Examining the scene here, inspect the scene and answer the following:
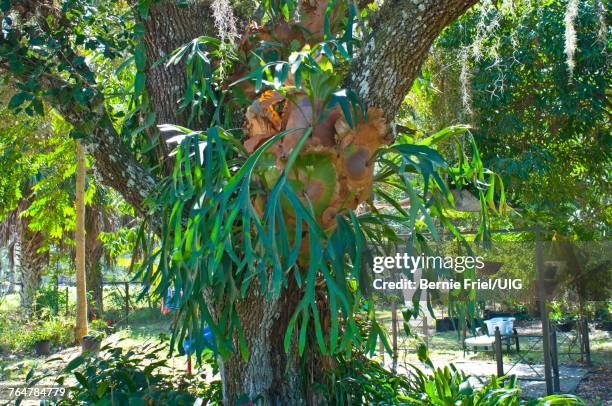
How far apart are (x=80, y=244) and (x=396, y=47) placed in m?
7.11

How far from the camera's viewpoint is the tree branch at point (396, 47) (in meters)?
3.88

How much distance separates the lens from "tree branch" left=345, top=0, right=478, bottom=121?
3.88 metres

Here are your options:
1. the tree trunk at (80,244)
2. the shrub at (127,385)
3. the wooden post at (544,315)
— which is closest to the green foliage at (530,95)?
the wooden post at (544,315)

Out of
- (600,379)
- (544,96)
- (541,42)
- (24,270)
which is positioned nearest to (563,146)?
(544,96)

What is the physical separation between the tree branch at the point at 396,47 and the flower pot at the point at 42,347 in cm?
941

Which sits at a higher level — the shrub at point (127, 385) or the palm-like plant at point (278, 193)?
the palm-like plant at point (278, 193)

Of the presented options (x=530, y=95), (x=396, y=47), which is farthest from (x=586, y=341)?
(x=396, y=47)

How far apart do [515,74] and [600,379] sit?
3.72m

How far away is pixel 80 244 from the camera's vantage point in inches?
388

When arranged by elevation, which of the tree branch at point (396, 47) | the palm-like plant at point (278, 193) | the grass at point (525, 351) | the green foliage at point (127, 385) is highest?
the tree branch at point (396, 47)

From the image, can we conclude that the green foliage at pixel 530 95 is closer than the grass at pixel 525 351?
Yes

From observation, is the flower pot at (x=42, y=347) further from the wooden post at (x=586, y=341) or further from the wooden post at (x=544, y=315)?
the wooden post at (x=586, y=341)

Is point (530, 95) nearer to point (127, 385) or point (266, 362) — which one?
point (266, 362)

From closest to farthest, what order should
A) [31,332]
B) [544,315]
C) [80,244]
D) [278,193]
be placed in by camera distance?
1. [278,193]
2. [544,315]
3. [80,244]
4. [31,332]
